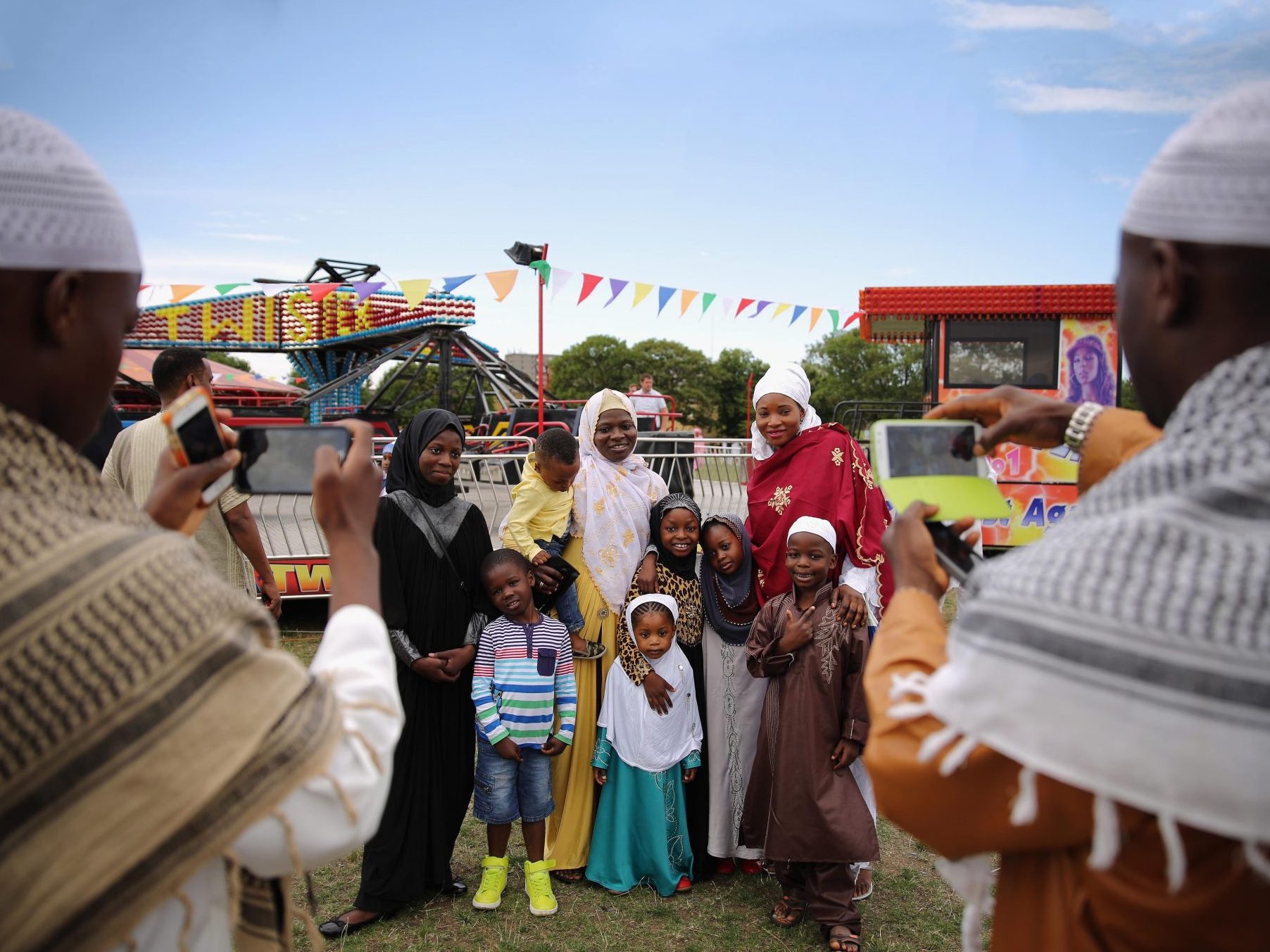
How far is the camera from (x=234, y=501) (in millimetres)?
3803

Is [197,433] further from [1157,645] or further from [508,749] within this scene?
[508,749]

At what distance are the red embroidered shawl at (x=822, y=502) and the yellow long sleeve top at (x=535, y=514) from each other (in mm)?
863

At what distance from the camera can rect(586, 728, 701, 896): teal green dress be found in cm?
374

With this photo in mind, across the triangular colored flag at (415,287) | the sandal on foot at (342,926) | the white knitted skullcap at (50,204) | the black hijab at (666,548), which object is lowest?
the sandal on foot at (342,926)

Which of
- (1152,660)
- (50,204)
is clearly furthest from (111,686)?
(1152,660)

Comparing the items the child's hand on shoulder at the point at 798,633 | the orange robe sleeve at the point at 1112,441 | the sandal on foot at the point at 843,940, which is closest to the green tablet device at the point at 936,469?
the orange robe sleeve at the point at 1112,441

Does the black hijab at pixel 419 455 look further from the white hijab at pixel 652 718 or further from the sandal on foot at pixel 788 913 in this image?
the sandal on foot at pixel 788 913

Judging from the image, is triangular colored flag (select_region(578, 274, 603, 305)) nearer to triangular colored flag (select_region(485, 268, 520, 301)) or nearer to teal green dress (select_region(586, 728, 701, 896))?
triangular colored flag (select_region(485, 268, 520, 301))

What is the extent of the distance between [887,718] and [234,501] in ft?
11.1

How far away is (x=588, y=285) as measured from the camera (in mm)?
10562

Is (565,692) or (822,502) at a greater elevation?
(822,502)

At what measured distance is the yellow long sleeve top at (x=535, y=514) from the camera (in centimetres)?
390

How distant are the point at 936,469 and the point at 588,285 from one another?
939 centimetres

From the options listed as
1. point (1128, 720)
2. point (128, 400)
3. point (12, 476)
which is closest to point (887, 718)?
point (1128, 720)
